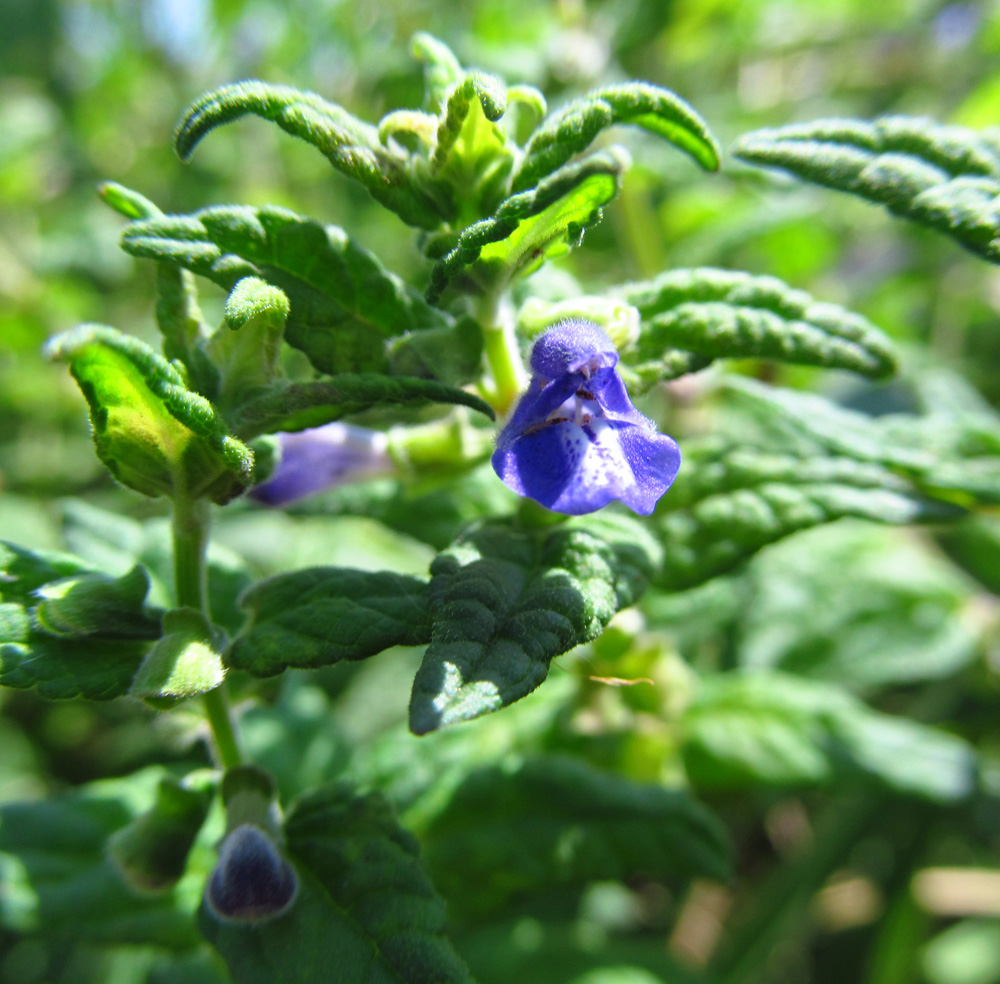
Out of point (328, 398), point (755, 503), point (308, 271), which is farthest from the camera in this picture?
point (755, 503)

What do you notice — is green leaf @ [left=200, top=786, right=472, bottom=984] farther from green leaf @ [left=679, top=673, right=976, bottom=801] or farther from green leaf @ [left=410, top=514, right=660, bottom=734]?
green leaf @ [left=679, top=673, right=976, bottom=801]

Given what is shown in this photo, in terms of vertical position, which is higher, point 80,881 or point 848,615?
point 848,615

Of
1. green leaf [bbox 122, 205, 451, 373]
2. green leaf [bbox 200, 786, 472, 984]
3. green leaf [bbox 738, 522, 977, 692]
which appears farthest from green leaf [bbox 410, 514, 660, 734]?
green leaf [bbox 738, 522, 977, 692]

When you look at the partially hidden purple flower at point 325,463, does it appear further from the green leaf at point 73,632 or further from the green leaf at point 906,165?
the green leaf at point 906,165

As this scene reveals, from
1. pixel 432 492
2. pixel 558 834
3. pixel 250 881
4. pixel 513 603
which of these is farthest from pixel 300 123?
pixel 558 834

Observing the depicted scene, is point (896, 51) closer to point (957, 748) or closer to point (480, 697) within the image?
point (957, 748)

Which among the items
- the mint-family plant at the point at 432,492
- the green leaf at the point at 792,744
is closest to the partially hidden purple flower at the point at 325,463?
the mint-family plant at the point at 432,492

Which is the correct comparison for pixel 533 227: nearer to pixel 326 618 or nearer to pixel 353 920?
pixel 326 618
